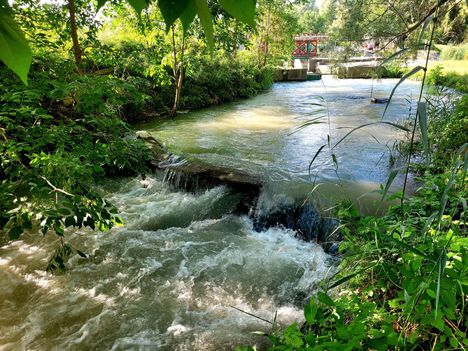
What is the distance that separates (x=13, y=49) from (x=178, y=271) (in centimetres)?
421

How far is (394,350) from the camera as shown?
184cm

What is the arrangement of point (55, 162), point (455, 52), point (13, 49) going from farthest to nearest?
point (455, 52), point (55, 162), point (13, 49)

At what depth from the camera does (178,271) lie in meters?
4.37

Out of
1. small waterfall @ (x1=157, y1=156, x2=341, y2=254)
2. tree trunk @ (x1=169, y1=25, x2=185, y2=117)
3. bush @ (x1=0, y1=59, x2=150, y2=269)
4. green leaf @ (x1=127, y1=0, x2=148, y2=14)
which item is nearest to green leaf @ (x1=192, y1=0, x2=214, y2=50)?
green leaf @ (x1=127, y1=0, x2=148, y2=14)

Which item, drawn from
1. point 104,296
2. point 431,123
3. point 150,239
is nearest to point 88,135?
point 104,296

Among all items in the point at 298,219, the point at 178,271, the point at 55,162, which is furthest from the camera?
the point at 298,219

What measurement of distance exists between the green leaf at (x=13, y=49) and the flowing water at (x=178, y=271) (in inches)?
117

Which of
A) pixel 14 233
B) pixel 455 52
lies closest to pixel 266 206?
pixel 14 233

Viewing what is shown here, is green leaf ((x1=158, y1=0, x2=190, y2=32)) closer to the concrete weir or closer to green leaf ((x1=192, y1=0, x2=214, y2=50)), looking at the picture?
green leaf ((x1=192, y1=0, x2=214, y2=50))

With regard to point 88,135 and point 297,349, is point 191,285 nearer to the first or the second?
point 88,135

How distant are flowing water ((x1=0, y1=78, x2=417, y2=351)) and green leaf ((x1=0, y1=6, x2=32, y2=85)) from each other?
297 centimetres

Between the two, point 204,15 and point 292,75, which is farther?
point 292,75

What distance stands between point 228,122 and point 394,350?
9.97 m

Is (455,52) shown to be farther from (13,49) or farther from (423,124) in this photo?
(13,49)
